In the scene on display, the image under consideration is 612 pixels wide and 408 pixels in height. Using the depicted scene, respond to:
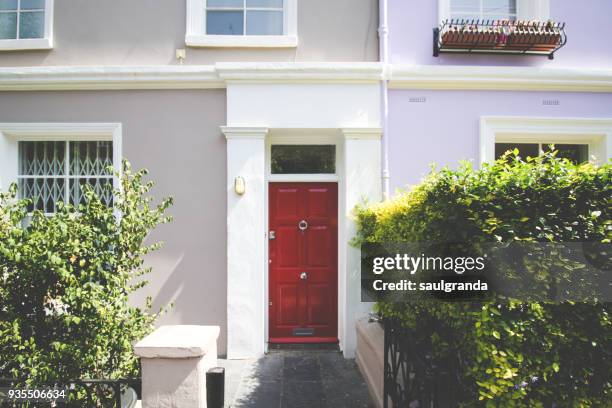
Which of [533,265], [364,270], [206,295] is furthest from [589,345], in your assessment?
[206,295]

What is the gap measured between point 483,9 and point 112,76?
19.3ft

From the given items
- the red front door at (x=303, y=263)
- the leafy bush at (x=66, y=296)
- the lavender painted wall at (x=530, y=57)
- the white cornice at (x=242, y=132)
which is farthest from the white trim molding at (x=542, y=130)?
the leafy bush at (x=66, y=296)

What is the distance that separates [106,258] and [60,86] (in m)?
4.12

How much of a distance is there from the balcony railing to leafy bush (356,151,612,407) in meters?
3.67

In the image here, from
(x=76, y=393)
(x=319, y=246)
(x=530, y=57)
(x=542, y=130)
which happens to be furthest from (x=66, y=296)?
(x=530, y=57)

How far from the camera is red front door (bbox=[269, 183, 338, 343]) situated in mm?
5785

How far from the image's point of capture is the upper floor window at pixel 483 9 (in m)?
5.94

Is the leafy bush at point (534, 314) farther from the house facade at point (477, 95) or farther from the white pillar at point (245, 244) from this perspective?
the white pillar at point (245, 244)

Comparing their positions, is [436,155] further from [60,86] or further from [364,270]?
[60,86]

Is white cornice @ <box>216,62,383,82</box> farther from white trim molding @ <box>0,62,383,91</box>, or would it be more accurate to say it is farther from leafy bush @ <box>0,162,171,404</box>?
leafy bush @ <box>0,162,171,404</box>

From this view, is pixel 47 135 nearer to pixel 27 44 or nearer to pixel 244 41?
pixel 27 44

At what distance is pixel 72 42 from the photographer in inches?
221

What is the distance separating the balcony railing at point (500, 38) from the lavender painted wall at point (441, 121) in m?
0.65

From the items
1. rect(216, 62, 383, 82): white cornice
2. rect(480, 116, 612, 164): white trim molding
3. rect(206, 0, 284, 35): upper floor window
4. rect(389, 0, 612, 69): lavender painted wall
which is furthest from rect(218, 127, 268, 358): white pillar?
rect(480, 116, 612, 164): white trim molding
